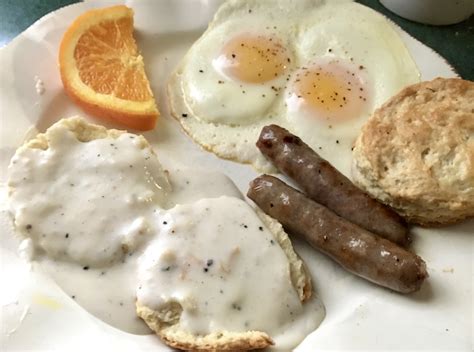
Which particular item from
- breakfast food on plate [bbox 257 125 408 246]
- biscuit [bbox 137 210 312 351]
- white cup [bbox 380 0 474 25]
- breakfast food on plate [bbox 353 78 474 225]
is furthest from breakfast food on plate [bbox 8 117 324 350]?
white cup [bbox 380 0 474 25]

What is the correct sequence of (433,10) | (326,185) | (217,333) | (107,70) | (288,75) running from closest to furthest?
(217,333) < (326,185) < (107,70) < (288,75) < (433,10)

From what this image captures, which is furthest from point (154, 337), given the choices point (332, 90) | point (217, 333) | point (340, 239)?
point (332, 90)

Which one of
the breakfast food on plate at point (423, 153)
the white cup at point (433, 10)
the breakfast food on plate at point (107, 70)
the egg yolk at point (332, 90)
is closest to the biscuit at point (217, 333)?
the breakfast food on plate at point (423, 153)

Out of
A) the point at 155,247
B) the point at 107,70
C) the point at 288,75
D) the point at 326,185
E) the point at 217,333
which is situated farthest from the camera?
the point at 288,75

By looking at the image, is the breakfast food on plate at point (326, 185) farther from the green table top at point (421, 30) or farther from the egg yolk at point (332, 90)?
the green table top at point (421, 30)

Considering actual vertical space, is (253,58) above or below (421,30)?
above

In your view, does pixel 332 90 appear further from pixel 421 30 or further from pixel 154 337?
pixel 154 337

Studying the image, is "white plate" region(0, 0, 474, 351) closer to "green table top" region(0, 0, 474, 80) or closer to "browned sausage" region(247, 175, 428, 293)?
"browned sausage" region(247, 175, 428, 293)
